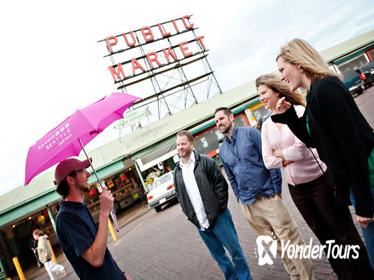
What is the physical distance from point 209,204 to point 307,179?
121 centimetres

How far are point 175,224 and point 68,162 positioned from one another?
274 inches

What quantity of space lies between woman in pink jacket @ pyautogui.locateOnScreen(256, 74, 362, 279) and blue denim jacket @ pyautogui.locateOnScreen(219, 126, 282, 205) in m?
0.30

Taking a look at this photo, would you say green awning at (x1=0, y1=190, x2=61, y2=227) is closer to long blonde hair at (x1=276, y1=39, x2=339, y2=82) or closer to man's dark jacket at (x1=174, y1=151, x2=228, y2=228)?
man's dark jacket at (x1=174, y1=151, x2=228, y2=228)

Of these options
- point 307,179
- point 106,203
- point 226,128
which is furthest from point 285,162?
point 106,203

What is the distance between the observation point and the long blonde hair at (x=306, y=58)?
1.94m

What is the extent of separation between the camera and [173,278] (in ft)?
15.9

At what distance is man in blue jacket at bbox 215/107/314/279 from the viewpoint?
313cm

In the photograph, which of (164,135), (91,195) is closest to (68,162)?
(164,135)

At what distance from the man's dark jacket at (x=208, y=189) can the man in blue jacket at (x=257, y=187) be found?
22 centimetres

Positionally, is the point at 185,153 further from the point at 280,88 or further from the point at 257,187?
the point at 280,88

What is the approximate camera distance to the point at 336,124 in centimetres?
171

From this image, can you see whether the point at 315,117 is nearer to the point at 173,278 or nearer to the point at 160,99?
the point at 173,278

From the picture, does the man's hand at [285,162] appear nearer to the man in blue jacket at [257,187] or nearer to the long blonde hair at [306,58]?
the man in blue jacket at [257,187]

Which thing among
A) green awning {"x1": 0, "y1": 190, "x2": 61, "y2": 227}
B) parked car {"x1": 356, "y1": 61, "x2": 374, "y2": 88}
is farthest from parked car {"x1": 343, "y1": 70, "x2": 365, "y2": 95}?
green awning {"x1": 0, "y1": 190, "x2": 61, "y2": 227}
